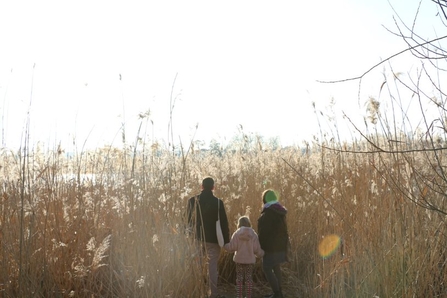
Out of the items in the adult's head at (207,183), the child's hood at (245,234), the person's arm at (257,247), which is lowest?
the person's arm at (257,247)

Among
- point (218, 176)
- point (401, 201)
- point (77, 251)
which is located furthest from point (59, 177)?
point (401, 201)

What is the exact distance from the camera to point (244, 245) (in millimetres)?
4984

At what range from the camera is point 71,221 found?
3.90 m

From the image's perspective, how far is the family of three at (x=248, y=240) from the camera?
498 centimetres

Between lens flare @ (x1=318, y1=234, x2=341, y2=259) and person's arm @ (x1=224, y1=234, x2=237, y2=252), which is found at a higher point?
lens flare @ (x1=318, y1=234, x2=341, y2=259)

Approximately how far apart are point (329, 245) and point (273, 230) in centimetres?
120

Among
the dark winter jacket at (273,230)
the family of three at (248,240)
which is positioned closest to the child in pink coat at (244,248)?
the family of three at (248,240)

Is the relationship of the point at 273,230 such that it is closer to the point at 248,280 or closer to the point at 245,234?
the point at 245,234

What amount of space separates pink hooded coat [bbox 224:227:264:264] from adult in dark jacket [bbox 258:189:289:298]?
0.21m

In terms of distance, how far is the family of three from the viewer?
196 inches

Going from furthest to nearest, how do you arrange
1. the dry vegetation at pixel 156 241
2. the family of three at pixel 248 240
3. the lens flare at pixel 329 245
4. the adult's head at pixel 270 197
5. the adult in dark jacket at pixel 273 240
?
the adult's head at pixel 270 197
the adult in dark jacket at pixel 273 240
the family of three at pixel 248 240
the lens flare at pixel 329 245
the dry vegetation at pixel 156 241

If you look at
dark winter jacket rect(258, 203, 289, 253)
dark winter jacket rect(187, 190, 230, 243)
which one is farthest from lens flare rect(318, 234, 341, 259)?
dark winter jacket rect(187, 190, 230, 243)

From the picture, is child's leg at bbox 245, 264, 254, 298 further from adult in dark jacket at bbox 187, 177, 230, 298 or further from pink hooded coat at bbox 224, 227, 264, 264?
adult in dark jacket at bbox 187, 177, 230, 298

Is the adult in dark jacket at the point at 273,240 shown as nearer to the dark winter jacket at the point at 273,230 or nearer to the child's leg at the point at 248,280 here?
the dark winter jacket at the point at 273,230
